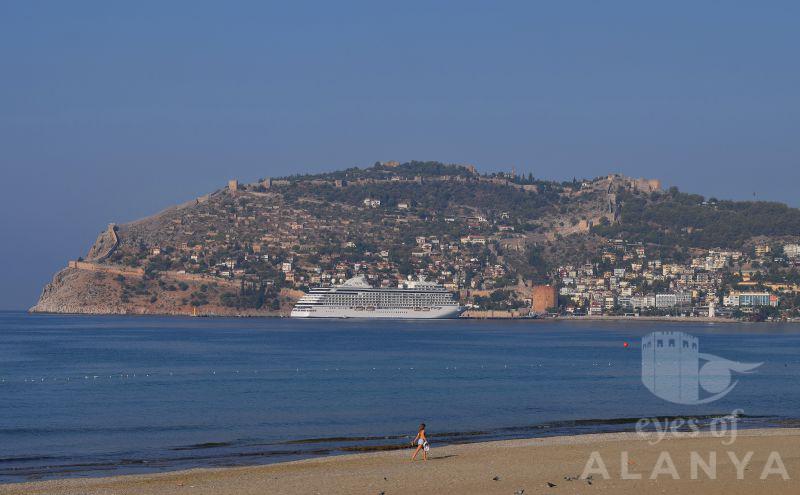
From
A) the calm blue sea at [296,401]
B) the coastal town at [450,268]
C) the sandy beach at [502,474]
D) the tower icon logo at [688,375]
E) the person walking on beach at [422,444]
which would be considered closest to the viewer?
the sandy beach at [502,474]

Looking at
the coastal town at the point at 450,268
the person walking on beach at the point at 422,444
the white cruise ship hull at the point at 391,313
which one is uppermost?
the coastal town at the point at 450,268

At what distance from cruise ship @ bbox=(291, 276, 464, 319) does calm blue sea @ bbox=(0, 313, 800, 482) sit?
75653mm

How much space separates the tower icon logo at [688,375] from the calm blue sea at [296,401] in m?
0.78

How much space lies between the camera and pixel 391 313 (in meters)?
146

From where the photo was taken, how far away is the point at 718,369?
52.4 meters

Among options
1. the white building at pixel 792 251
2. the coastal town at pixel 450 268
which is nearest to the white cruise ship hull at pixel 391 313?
the coastal town at pixel 450 268

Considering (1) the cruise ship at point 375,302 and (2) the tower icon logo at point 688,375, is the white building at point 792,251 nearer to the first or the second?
(1) the cruise ship at point 375,302

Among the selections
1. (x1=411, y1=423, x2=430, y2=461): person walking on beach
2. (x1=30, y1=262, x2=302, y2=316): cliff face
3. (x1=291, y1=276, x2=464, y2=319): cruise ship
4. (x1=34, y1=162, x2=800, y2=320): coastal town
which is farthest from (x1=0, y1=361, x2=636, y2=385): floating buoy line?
(x1=30, y1=262, x2=302, y2=316): cliff face

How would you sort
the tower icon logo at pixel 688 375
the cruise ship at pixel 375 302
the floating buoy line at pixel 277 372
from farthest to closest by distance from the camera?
1. the cruise ship at pixel 375 302
2. the floating buoy line at pixel 277 372
3. the tower icon logo at pixel 688 375

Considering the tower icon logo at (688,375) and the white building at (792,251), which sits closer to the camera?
the tower icon logo at (688,375)

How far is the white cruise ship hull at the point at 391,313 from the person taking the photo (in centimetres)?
14312

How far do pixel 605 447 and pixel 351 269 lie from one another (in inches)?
5833

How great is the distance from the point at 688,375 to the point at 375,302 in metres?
101

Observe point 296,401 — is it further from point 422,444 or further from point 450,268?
point 450,268
